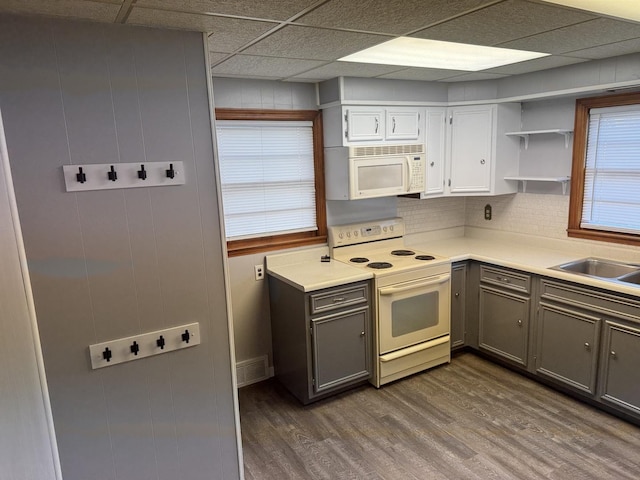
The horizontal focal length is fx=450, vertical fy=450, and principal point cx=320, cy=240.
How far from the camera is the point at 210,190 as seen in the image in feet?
6.65

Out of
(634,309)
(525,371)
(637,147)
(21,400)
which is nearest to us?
(21,400)

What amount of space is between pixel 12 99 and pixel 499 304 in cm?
336

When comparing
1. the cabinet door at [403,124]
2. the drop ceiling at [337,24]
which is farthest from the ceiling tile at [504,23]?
the cabinet door at [403,124]

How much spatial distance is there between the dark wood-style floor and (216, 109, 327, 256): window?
3.98 feet

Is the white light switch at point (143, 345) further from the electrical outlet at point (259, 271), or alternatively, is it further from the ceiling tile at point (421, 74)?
the ceiling tile at point (421, 74)

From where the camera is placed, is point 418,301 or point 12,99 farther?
point 418,301

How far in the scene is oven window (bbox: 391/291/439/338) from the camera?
3.39 metres

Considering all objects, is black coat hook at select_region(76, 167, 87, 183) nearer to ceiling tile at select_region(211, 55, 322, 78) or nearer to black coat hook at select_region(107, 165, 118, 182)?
black coat hook at select_region(107, 165, 118, 182)

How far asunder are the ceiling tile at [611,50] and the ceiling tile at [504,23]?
0.73 metres

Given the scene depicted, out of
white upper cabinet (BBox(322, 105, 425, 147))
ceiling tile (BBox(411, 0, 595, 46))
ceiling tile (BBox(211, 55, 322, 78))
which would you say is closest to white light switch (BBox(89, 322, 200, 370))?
ceiling tile (BBox(211, 55, 322, 78))

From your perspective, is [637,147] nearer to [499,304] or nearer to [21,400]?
[499,304]

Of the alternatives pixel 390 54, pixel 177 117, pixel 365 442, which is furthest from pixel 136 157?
pixel 365 442

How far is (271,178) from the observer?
3488 mm

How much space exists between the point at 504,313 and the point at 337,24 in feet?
8.56
